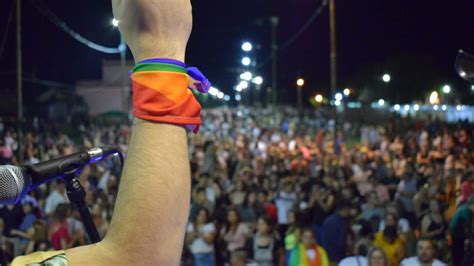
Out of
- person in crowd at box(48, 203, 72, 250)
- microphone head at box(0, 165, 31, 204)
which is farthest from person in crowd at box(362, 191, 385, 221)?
microphone head at box(0, 165, 31, 204)

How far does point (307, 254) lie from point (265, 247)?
2.89 ft

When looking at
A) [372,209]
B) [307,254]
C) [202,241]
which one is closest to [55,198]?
[202,241]

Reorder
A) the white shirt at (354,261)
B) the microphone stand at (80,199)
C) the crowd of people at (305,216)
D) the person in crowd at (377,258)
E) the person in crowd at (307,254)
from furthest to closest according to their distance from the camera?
the crowd of people at (305,216)
the person in crowd at (307,254)
the white shirt at (354,261)
the person in crowd at (377,258)
the microphone stand at (80,199)

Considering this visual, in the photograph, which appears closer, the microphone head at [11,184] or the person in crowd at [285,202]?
the microphone head at [11,184]

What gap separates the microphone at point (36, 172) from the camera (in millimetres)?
1225

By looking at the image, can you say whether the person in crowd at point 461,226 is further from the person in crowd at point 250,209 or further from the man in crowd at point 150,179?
the man in crowd at point 150,179

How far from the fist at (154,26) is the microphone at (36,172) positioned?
44 cm

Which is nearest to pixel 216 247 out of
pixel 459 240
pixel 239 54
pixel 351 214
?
pixel 351 214

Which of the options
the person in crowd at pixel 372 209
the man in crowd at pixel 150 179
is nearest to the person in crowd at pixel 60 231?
the person in crowd at pixel 372 209

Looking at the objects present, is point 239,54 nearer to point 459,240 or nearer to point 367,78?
point 367,78

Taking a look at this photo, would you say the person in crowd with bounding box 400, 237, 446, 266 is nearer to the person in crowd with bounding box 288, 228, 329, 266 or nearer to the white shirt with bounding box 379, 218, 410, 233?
the person in crowd with bounding box 288, 228, 329, 266

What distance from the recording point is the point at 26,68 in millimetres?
37781

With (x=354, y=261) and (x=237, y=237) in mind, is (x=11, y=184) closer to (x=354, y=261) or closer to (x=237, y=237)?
(x=354, y=261)

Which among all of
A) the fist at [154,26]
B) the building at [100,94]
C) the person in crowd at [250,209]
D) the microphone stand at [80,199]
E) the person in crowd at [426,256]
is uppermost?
the building at [100,94]
